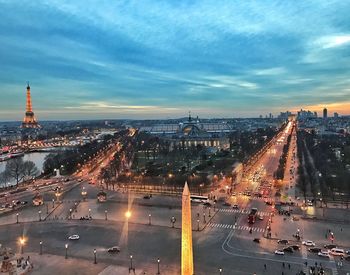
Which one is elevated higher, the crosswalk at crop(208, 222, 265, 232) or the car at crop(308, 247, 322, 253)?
the car at crop(308, 247, 322, 253)

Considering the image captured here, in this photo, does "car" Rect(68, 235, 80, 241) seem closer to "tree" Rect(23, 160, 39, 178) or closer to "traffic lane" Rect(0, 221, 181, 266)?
"traffic lane" Rect(0, 221, 181, 266)

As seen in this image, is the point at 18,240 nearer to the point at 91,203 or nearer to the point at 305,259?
the point at 91,203

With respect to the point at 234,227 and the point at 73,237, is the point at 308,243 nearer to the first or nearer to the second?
the point at 234,227

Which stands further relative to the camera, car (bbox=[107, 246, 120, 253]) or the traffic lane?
car (bbox=[107, 246, 120, 253])

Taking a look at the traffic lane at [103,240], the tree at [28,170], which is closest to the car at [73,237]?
the traffic lane at [103,240]

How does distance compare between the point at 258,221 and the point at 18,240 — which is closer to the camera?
the point at 18,240


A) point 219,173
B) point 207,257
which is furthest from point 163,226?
point 219,173

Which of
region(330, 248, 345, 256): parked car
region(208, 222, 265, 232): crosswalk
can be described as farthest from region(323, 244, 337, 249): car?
region(208, 222, 265, 232): crosswalk

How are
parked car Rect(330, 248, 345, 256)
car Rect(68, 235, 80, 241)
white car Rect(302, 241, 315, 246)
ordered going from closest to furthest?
1. parked car Rect(330, 248, 345, 256)
2. white car Rect(302, 241, 315, 246)
3. car Rect(68, 235, 80, 241)

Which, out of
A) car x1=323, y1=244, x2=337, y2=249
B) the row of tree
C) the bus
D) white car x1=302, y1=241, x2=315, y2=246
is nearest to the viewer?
car x1=323, y1=244, x2=337, y2=249

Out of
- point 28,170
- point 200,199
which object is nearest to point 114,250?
point 200,199

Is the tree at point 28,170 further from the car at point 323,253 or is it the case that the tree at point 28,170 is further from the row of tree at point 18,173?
the car at point 323,253
